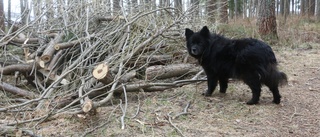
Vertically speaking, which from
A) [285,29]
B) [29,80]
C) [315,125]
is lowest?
[315,125]

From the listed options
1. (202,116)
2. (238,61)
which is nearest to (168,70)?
(238,61)

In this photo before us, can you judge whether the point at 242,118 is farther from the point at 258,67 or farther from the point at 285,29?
the point at 285,29

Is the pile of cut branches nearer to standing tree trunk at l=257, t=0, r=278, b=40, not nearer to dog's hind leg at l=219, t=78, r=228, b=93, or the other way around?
dog's hind leg at l=219, t=78, r=228, b=93

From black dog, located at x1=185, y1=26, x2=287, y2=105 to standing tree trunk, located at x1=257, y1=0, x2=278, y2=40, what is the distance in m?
4.82

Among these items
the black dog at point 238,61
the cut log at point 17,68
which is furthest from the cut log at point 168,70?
the cut log at point 17,68

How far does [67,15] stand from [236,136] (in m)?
4.76

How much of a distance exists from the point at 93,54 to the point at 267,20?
601 cm

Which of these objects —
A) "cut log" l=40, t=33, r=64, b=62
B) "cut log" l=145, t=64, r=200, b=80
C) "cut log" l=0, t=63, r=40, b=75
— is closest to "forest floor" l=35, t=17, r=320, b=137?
"cut log" l=145, t=64, r=200, b=80

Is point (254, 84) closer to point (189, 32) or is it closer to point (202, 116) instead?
point (202, 116)

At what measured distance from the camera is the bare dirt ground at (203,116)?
429 cm

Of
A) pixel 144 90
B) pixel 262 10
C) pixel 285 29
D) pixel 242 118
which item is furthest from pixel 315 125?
pixel 285 29

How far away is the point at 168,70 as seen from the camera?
6.66m

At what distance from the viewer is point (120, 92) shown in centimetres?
587

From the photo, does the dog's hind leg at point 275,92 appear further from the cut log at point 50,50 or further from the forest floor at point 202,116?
the cut log at point 50,50
